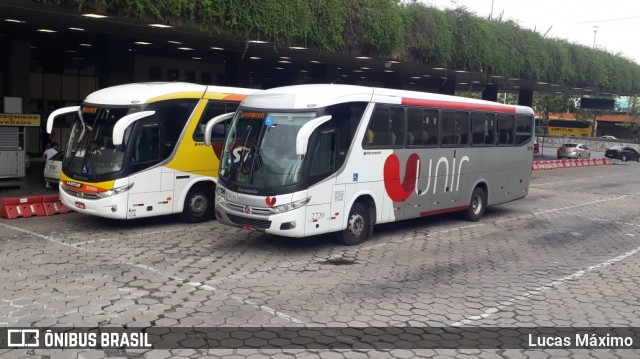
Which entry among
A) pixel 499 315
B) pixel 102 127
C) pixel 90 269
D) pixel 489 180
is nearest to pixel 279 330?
pixel 499 315

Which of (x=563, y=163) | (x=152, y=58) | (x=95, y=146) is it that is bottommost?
(x=563, y=163)

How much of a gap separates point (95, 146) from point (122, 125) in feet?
4.24

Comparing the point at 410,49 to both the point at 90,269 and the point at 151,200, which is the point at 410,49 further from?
the point at 90,269

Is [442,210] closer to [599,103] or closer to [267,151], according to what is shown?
[267,151]

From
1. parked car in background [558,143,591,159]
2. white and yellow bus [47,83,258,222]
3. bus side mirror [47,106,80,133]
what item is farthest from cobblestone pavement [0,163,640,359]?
parked car in background [558,143,591,159]

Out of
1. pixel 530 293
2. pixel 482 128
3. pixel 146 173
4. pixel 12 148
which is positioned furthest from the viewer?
pixel 12 148

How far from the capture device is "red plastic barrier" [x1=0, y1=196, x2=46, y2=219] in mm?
14031

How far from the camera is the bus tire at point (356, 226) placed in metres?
12.3

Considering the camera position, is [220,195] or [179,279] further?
[220,195]

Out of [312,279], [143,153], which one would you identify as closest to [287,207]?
[312,279]

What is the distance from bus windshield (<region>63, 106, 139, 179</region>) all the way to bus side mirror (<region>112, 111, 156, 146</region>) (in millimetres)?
316

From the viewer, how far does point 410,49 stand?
23.9 meters

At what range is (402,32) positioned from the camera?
74.1ft

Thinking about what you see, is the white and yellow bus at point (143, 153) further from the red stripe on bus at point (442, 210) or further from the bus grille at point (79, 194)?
the red stripe on bus at point (442, 210)
